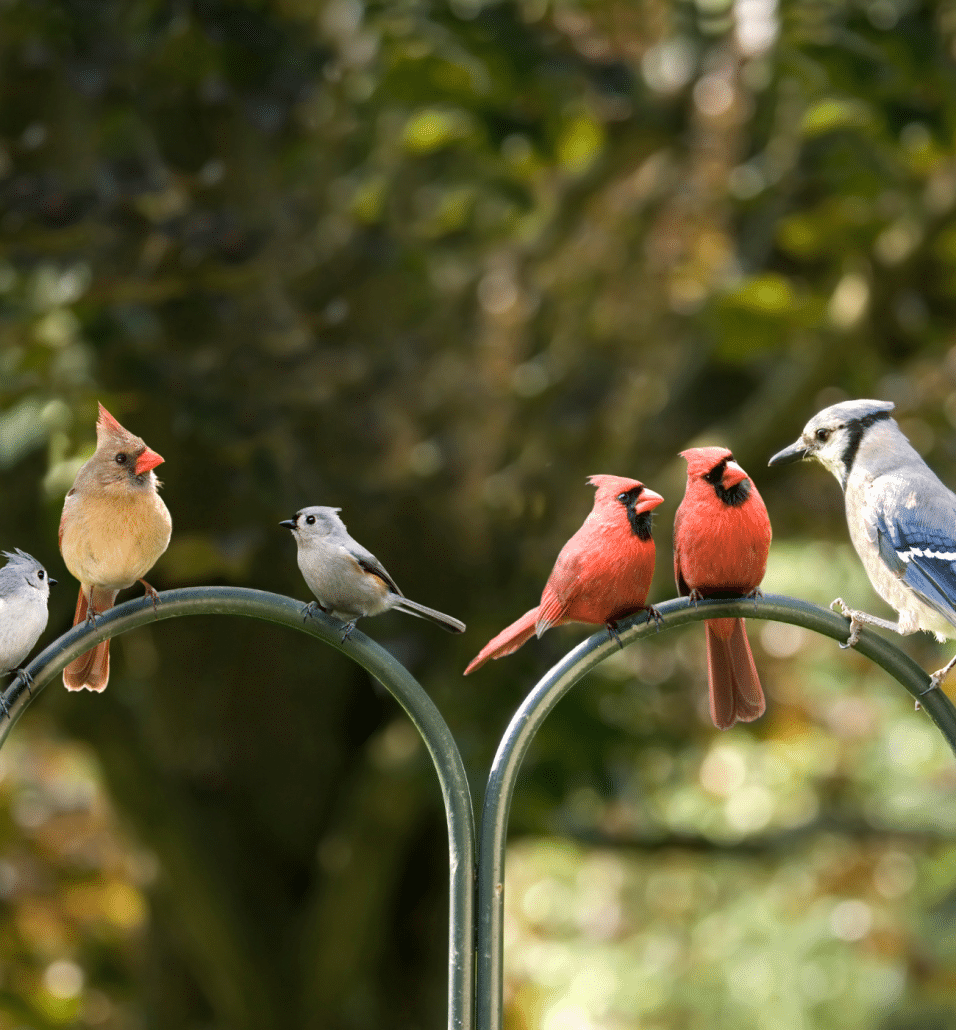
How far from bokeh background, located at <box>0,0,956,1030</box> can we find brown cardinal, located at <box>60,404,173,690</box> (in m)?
1.20

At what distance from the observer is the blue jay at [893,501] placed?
158 centimetres

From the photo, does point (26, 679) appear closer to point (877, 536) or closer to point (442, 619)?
point (442, 619)

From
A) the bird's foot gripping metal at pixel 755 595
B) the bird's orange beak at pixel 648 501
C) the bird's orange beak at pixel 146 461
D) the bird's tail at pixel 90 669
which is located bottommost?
the bird's foot gripping metal at pixel 755 595

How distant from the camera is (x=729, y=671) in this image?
152 cm

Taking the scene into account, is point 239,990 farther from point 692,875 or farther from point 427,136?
point 692,875

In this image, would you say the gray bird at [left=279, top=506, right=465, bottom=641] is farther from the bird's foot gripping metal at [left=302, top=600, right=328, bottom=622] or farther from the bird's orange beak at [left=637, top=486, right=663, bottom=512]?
the bird's orange beak at [left=637, top=486, right=663, bottom=512]

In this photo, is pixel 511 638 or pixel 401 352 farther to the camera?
pixel 401 352

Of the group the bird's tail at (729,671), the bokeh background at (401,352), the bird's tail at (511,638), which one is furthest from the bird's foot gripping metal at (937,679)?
the bokeh background at (401,352)

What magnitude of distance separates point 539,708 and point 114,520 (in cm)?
55

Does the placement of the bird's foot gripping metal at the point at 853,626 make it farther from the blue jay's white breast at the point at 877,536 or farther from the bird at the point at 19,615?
the bird at the point at 19,615

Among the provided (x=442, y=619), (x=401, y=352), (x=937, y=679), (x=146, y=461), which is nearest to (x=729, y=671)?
(x=937, y=679)

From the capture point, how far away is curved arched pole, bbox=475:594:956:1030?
134 centimetres

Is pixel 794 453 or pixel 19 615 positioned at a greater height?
pixel 794 453

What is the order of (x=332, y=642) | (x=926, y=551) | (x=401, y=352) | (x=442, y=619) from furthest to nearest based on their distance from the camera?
1. (x=401, y=352)
2. (x=926, y=551)
3. (x=332, y=642)
4. (x=442, y=619)
